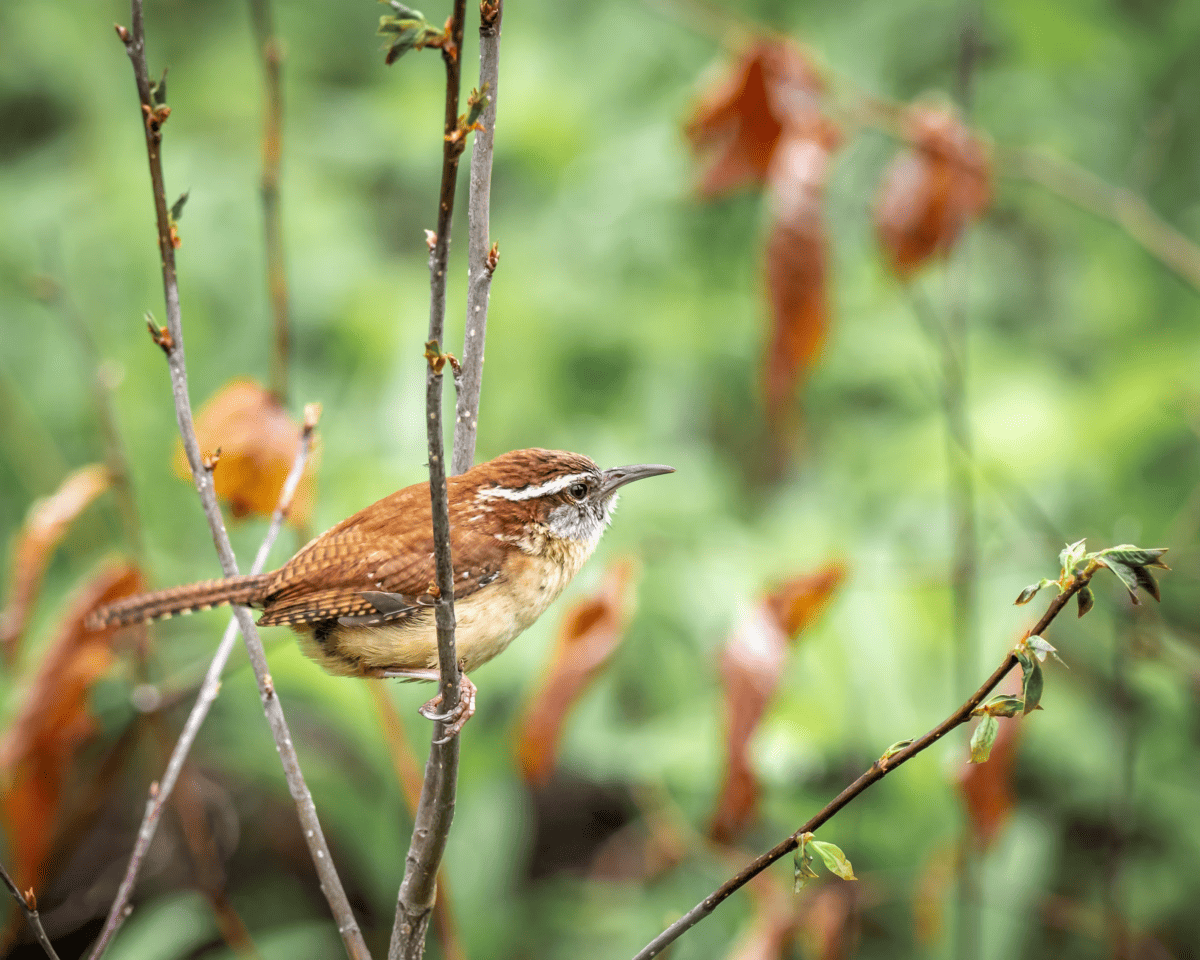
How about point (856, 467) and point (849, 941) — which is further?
point (856, 467)

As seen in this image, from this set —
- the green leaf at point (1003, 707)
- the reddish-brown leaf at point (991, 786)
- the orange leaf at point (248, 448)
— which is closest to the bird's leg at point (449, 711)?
the orange leaf at point (248, 448)

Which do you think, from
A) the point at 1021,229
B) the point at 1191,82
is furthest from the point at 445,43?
the point at 1021,229

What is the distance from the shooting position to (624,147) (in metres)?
6.16

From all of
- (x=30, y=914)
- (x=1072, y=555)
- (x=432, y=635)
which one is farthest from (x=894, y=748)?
(x=30, y=914)

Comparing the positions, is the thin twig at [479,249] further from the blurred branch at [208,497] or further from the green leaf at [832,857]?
the green leaf at [832,857]

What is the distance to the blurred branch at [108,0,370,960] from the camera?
180 cm

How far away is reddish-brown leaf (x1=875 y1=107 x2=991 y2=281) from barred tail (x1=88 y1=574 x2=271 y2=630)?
73.6 inches

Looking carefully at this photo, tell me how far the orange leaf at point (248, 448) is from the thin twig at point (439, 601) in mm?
799

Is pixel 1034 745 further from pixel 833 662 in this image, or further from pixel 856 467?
pixel 856 467

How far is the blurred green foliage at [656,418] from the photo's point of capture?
398cm

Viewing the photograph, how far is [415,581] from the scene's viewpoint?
2.22 metres

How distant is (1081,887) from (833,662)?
159cm

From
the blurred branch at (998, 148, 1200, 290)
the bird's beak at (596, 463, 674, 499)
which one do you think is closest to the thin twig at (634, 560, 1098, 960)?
the bird's beak at (596, 463, 674, 499)

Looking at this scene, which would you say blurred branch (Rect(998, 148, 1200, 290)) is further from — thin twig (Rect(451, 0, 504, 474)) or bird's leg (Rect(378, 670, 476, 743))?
bird's leg (Rect(378, 670, 476, 743))
